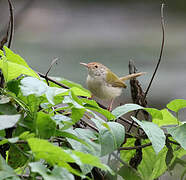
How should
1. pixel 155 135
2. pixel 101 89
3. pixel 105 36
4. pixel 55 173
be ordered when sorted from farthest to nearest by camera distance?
pixel 105 36 < pixel 101 89 < pixel 155 135 < pixel 55 173

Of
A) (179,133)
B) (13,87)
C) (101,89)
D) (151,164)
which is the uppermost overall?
(13,87)

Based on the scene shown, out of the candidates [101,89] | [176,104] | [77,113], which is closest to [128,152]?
[176,104]

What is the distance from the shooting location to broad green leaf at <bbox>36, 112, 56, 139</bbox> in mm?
430

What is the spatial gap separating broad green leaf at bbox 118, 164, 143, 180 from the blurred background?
8.72 feet

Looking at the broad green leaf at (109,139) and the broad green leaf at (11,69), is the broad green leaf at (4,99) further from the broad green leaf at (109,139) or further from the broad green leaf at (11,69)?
the broad green leaf at (109,139)

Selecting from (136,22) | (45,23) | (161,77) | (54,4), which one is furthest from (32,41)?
(161,77)

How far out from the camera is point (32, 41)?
3.63 m

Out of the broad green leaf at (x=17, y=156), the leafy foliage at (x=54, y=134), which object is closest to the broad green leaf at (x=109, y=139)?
the leafy foliage at (x=54, y=134)

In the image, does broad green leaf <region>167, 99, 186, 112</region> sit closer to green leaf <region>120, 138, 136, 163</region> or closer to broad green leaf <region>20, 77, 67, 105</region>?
green leaf <region>120, 138, 136, 163</region>

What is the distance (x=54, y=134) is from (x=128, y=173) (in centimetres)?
27

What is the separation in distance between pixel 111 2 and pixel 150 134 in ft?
11.4

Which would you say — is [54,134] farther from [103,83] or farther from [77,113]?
[103,83]

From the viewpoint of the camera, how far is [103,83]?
7.04 ft

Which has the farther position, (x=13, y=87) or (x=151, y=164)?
(x=151, y=164)
